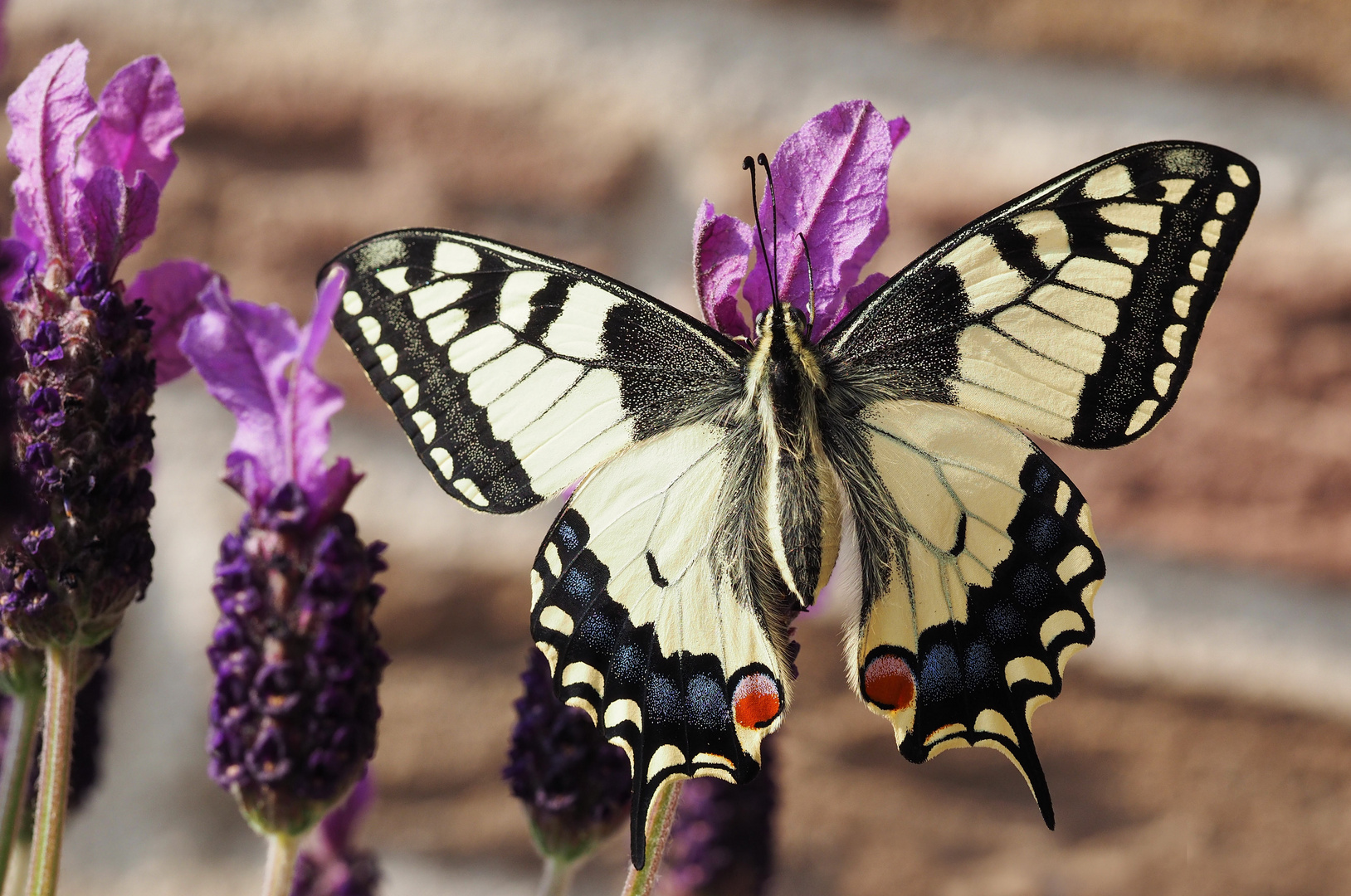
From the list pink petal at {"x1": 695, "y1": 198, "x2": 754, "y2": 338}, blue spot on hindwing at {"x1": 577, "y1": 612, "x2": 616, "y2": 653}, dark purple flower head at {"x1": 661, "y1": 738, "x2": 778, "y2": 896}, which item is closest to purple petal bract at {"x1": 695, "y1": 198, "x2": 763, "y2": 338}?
pink petal at {"x1": 695, "y1": 198, "x2": 754, "y2": 338}

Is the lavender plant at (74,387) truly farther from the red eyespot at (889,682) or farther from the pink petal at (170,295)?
the red eyespot at (889,682)

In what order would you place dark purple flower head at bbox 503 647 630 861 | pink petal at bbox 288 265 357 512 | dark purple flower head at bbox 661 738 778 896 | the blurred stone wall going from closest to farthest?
pink petal at bbox 288 265 357 512 → dark purple flower head at bbox 503 647 630 861 → dark purple flower head at bbox 661 738 778 896 → the blurred stone wall

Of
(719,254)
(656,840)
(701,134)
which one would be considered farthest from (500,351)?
(701,134)

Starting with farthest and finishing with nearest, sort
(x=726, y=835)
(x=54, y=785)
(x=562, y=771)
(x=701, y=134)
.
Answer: (x=701, y=134) < (x=726, y=835) < (x=562, y=771) < (x=54, y=785)

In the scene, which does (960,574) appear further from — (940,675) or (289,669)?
(289,669)

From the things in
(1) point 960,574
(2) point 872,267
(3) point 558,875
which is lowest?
(3) point 558,875

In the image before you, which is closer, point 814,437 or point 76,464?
point 76,464

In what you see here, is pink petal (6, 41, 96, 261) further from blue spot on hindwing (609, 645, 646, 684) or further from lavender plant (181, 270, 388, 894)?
blue spot on hindwing (609, 645, 646, 684)
